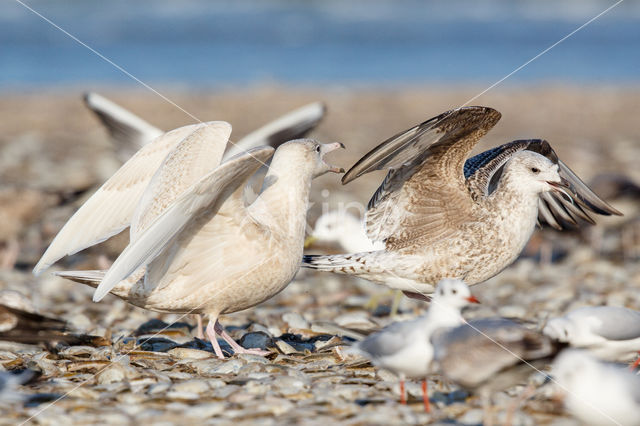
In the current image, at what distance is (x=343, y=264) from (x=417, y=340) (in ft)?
5.69

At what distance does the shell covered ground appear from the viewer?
3727 millimetres

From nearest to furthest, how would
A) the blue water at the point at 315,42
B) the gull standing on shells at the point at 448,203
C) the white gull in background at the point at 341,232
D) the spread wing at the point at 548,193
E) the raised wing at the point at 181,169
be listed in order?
the raised wing at the point at 181,169
the gull standing on shells at the point at 448,203
the spread wing at the point at 548,193
the white gull in background at the point at 341,232
the blue water at the point at 315,42

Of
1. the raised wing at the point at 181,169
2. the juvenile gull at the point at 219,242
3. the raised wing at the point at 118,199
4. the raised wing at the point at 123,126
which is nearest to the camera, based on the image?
the juvenile gull at the point at 219,242

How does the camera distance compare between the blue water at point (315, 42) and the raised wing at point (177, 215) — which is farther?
the blue water at point (315, 42)

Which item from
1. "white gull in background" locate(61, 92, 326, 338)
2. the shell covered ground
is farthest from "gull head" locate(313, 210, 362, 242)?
"white gull in background" locate(61, 92, 326, 338)

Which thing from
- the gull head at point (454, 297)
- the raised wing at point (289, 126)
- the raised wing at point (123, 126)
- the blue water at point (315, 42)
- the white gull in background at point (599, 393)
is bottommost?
the white gull in background at point (599, 393)

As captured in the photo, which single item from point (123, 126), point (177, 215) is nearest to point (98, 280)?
point (177, 215)

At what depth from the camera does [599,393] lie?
3385 mm

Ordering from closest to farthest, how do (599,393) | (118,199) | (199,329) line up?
(599,393) → (118,199) → (199,329)

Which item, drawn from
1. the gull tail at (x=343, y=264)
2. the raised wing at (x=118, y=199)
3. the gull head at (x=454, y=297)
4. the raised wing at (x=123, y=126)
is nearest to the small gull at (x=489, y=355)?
the gull head at (x=454, y=297)

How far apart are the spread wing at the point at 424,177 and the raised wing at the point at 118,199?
1275mm

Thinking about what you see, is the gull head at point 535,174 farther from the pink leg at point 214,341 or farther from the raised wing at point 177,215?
the pink leg at point 214,341

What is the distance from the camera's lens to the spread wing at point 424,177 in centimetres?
493

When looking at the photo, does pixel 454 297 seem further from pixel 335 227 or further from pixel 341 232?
pixel 335 227
